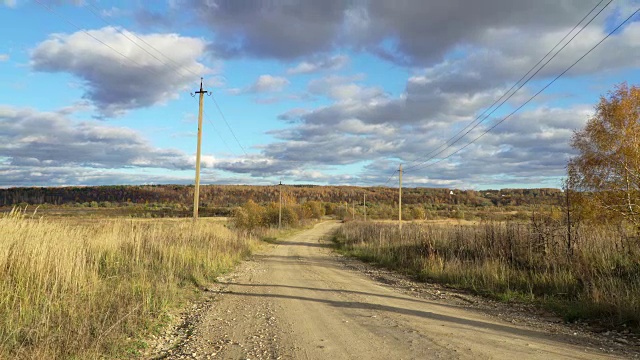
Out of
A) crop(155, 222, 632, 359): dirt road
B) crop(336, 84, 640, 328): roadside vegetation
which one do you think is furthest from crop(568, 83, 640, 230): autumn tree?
crop(155, 222, 632, 359): dirt road

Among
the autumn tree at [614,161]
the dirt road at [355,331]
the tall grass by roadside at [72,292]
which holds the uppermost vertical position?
the autumn tree at [614,161]

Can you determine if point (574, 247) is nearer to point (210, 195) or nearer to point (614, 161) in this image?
point (614, 161)

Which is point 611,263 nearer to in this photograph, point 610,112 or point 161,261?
point 161,261

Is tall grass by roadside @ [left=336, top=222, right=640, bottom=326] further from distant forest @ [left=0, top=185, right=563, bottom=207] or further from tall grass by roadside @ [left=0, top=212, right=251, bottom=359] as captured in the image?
distant forest @ [left=0, top=185, right=563, bottom=207]

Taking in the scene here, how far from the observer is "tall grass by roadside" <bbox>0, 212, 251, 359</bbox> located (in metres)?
5.31

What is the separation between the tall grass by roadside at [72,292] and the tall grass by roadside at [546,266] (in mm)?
8275

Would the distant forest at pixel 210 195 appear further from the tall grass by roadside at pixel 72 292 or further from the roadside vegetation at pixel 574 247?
the tall grass by roadside at pixel 72 292

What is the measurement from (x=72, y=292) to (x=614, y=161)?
1007 inches

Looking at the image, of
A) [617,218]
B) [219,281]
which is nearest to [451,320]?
[219,281]

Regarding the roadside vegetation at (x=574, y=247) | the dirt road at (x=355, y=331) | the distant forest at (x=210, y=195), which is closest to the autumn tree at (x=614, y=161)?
the roadside vegetation at (x=574, y=247)

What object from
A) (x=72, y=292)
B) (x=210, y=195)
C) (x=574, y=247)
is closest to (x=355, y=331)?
(x=72, y=292)

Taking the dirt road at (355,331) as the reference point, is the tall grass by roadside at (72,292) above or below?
above

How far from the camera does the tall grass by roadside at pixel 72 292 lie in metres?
5.31

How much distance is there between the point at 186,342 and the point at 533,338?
553 cm
